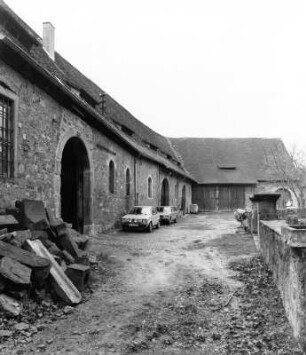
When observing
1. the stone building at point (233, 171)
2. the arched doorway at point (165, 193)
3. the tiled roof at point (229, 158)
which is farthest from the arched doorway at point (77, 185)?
the tiled roof at point (229, 158)

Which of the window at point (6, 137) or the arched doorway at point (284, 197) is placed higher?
the window at point (6, 137)

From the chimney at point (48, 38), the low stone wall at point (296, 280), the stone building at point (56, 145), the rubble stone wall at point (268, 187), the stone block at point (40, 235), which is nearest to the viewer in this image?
the low stone wall at point (296, 280)

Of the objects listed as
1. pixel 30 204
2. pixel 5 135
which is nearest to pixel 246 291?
pixel 30 204

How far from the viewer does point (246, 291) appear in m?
6.26

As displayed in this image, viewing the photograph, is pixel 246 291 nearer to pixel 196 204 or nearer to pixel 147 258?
pixel 147 258

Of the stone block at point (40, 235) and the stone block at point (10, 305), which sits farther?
the stone block at point (40, 235)

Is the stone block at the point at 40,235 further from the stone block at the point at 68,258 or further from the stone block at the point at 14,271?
the stone block at the point at 14,271

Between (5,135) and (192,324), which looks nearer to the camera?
(192,324)

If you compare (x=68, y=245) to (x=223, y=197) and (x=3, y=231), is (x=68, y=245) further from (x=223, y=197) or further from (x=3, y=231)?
(x=223, y=197)

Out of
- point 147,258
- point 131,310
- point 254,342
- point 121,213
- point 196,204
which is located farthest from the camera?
point 196,204

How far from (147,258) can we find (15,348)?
17.6 ft

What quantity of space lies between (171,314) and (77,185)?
348 inches

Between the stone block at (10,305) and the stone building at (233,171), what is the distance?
29.8 metres

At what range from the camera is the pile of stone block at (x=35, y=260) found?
4996 millimetres
